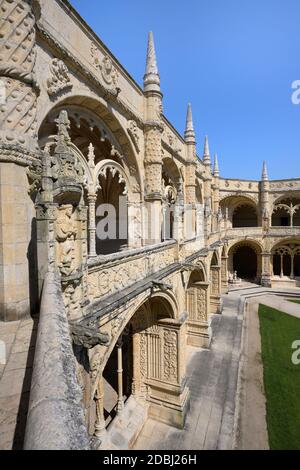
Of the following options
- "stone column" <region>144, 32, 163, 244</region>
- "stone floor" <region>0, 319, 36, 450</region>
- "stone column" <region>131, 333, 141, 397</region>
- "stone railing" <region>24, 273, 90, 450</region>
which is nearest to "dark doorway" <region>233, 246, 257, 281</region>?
"stone column" <region>131, 333, 141, 397</region>

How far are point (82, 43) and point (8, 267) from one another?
601 cm

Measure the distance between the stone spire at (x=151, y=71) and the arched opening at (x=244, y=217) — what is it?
2739 centimetres

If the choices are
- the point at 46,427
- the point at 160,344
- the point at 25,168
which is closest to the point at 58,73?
the point at 25,168

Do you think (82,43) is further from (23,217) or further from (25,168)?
(23,217)

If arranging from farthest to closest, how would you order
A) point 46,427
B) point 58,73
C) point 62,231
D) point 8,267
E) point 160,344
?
point 160,344, point 58,73, point 8,267, point 62,231, point 46,427

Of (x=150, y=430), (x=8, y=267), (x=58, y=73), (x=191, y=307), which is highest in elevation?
(x=58, y=73)

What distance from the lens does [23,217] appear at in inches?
160

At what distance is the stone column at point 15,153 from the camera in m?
3.83

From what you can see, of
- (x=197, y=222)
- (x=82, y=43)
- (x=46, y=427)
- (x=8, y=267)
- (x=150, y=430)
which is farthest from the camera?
(x=197, y=222)
